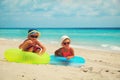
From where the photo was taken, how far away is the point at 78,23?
2016mm

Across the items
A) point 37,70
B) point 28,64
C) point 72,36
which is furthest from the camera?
point 72,36

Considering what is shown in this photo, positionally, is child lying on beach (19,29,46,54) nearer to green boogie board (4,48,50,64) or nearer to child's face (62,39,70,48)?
green boogie board (4,48,50,64)

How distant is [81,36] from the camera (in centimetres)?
224

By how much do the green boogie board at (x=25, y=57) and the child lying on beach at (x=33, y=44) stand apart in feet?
0.16

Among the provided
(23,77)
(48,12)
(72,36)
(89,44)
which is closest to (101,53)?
(89,44)

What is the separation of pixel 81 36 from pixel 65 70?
549 mm

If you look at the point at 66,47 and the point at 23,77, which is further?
the point at 66,47

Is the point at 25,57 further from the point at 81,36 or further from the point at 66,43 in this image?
the point at 81,36

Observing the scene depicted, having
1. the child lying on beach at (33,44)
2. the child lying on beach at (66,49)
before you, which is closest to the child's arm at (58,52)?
the child lying on beach at (66,49)

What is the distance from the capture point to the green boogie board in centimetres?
188

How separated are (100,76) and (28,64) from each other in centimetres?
55

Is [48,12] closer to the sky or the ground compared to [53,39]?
closer to the sky

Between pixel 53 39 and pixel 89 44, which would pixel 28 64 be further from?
pixel 89 44

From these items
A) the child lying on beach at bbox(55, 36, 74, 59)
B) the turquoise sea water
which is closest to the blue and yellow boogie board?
the child lying on beach at bbox(55, 36, 74, 59)
